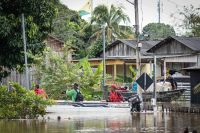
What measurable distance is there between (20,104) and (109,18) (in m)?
46.3

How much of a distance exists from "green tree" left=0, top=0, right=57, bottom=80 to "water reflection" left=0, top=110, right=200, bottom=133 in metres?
4.02

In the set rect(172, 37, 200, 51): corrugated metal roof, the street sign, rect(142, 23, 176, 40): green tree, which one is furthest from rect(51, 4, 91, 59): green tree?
the street sign

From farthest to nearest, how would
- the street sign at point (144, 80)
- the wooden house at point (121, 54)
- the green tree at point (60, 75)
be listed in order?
1. the wooden house at point (121, 54)
2. the green tree at point (60, 75)
3. the street sign at point (144, 80)

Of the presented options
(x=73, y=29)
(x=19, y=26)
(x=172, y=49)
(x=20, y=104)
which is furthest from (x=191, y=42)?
(x=20, y=104)

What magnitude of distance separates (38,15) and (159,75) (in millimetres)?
30106

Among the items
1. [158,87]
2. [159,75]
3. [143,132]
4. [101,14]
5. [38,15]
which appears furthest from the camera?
[101,14]

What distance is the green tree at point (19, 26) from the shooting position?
1123 inches

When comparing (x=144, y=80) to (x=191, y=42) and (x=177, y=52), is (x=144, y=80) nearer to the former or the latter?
(x=191, y=42)

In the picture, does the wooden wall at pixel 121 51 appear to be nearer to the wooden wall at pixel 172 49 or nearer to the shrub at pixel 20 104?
the wooden wall at pixel 172 49

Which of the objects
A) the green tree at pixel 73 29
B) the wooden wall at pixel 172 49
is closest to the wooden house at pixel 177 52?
the wooden wall at pixel 172 49

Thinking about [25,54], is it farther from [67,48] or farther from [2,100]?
[67,48]

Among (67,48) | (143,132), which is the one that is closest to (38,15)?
(143,132)

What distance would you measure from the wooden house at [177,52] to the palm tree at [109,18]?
1584cm

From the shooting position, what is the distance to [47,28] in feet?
102
